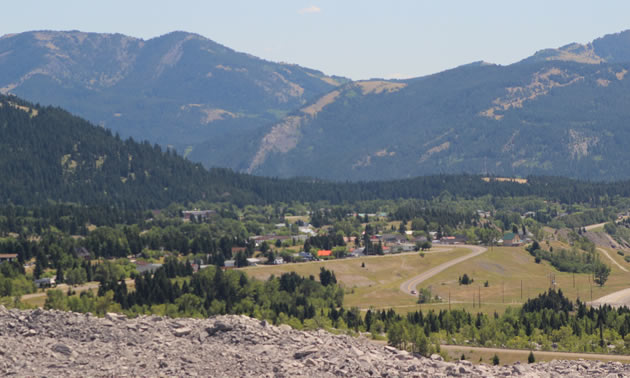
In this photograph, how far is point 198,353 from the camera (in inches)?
3986

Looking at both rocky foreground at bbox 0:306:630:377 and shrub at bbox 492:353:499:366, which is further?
shrub at bbox 492:353:499:366

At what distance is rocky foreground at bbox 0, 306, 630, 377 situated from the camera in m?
96.8

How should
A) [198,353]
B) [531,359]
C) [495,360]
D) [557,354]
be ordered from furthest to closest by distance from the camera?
[557,354] < [495,360] < [531,359] < [198,353]

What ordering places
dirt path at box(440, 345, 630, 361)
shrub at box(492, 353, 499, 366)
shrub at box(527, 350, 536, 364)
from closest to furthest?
shrub at box(527, 350, 536, 364)
shrub at box(492, 353, 499, 366)
dirt path at box(440, 345, 630, 361)

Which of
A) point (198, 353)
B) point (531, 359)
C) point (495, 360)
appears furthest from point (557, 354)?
point (198, 353)

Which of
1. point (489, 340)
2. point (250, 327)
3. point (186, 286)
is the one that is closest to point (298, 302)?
point (186, 286)

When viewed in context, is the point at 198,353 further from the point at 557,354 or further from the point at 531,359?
the point at 557,354

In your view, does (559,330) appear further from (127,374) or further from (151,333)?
(127,374)

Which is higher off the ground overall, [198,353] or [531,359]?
[198,353]

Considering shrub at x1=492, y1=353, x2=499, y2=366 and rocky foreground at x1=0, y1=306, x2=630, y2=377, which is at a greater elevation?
rocky foreground at x1=0, y1=306, x2=630, y2=377

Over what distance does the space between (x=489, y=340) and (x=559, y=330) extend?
540 inches

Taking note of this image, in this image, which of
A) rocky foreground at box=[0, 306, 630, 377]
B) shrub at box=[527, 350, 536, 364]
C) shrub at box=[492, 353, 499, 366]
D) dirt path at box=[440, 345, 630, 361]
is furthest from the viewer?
dirt path at box=[440, 345, 630, 361]

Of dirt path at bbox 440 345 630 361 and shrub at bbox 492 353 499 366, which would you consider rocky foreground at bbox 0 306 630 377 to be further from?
dirt path at bbox 440 345 630 361

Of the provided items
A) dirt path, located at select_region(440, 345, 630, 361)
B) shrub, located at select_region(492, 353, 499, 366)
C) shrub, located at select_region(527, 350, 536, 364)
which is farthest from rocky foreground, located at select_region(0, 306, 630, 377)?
dirt path, located at select_region(440, 345, 630, 361)
